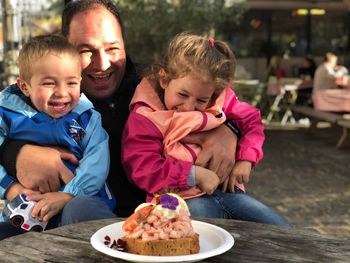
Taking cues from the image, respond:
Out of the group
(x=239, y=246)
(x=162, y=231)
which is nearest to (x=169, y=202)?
(x=162, y=231)

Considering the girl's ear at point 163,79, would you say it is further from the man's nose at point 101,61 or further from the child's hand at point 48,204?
the child's hand at point 48,204

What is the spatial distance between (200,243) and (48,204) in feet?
2.49

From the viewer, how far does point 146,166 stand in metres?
2.40

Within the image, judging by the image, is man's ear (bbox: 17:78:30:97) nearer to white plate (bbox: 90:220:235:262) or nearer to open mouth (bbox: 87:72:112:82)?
open mouth (bbox: 87:72:112:82)

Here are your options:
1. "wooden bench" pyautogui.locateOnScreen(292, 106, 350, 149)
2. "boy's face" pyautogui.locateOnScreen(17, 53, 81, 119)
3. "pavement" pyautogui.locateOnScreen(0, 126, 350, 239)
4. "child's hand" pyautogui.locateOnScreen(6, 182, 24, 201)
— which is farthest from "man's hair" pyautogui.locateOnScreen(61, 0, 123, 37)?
"wooden bench" pyautogui.locateOnScreen(292, 106, 350, 149)

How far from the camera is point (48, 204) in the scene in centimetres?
225

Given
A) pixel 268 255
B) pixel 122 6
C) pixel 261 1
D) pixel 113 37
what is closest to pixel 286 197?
pixel 113 37

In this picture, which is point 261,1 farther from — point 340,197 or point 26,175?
point 26,175

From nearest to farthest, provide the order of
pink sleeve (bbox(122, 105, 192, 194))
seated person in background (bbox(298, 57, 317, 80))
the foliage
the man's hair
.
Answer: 1. pink sleeve (bbox(122, 105, 192, 194))
2. the man's hair
3. the foliage
4. seated person in background (bbox(298, 57, 317, 80))

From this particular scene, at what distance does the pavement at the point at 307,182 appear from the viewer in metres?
5.49

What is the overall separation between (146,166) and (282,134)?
9.30 meters

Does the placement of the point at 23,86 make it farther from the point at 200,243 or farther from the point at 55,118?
the point at 200,243

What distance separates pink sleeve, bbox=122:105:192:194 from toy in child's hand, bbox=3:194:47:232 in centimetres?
45

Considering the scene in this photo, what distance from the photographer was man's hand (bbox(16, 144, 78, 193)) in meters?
2.38
